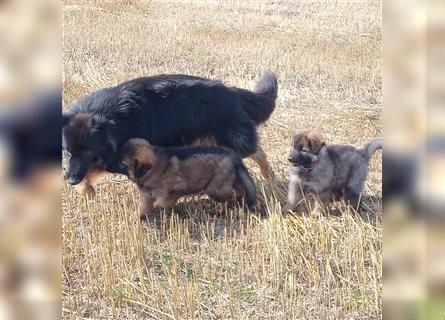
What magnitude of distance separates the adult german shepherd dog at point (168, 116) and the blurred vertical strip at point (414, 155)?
456 cm

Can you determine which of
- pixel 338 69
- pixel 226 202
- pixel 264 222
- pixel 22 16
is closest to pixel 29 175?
pixel 22 16

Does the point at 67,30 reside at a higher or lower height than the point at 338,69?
higher

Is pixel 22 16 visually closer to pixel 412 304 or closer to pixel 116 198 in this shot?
pixel 412 304

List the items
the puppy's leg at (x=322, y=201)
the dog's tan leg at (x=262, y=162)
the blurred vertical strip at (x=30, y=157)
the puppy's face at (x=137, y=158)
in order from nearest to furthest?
1. the blurred vertical strip at (x=30, y=157)
2. the puppy's face at (x=137, y=158)
3. the puppy's leg at (x=322, y=201)
4. the dog's tan leg at (x=262, y=162)

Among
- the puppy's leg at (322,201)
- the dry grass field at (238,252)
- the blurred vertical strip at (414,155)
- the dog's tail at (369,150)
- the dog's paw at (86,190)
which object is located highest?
the blurred vertical strip at (414,155)

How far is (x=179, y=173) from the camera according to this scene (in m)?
5.39

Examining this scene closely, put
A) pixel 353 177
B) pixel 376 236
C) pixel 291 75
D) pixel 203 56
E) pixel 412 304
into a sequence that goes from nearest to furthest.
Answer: pixel 412 304 < pixel 376 236 < pixel 353 177 < pixel 291 75 < pixel 203 56

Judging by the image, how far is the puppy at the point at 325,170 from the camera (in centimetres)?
539

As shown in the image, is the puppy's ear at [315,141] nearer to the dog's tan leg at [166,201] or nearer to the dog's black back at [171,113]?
the dog's black back at [171,113]

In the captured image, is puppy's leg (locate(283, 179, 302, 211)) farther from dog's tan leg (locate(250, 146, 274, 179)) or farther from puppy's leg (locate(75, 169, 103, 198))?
puppy's leg (locate(75, 169, 103, 198))

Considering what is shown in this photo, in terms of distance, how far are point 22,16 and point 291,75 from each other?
12140 mm

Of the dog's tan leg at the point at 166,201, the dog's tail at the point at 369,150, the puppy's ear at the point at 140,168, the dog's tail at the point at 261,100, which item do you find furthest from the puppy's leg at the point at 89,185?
the dog's tail at the point at 369,150

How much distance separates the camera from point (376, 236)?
15.9 ft

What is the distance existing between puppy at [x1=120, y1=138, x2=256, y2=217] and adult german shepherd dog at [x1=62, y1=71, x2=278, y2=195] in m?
0.28
